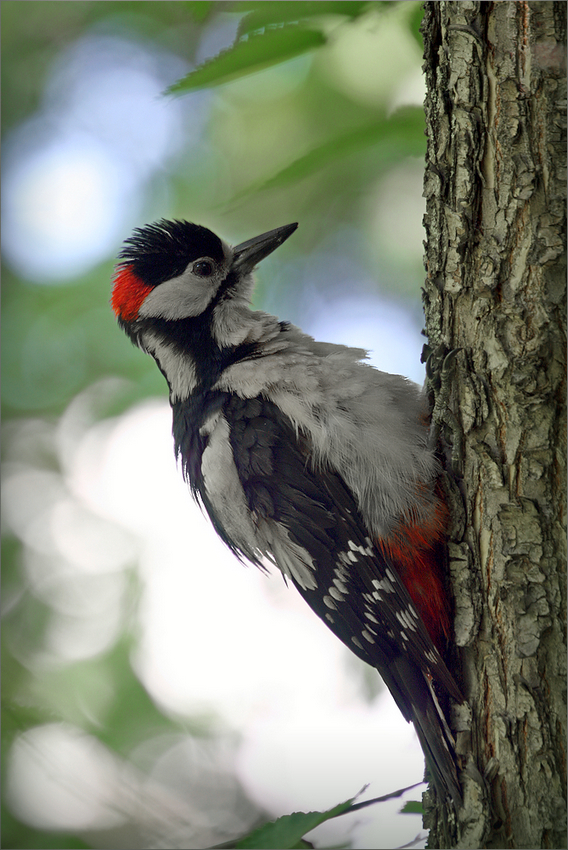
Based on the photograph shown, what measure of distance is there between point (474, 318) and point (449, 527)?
0.43 metres

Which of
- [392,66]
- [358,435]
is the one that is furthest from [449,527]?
[392,66]

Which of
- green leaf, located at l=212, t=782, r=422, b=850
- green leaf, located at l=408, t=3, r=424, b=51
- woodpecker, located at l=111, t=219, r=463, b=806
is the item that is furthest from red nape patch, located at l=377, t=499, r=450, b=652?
green leaf, located at l=408, t=3, r=424, b=51

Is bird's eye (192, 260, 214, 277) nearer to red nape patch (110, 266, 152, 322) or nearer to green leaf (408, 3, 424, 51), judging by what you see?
red nape patch (110, 266, 152, 322)

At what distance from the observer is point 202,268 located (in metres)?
1.70

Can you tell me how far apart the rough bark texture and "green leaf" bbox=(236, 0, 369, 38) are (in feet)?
0.83

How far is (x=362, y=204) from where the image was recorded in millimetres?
2189

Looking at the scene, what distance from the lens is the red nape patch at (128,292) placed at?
171 centimetres

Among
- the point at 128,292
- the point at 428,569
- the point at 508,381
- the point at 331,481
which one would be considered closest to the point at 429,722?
the point at 428,569

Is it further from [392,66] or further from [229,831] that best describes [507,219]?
[229,831]

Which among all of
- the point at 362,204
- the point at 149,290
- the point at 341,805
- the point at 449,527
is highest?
the point at 362,204

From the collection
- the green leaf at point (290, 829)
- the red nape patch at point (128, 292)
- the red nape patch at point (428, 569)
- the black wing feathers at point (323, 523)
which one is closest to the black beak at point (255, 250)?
the red nape patch at point (128, 292)

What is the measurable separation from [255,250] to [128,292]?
14.7 inches

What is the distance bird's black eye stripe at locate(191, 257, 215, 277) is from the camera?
5.55 ft

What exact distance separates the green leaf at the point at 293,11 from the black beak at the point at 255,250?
0.73 meters
